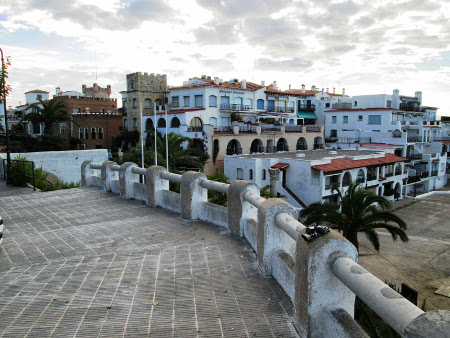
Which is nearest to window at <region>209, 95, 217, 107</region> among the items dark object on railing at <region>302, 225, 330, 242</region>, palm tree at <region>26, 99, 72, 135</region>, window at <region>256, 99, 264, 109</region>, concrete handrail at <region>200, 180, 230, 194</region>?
window at <region>256, 99, 264, 109</region>

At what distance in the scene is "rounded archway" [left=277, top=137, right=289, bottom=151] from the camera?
49.6m

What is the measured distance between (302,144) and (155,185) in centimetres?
4366

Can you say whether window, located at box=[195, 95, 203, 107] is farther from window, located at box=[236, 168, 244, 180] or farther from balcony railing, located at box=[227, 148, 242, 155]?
window, located at box=[236, 168, 244, 180]

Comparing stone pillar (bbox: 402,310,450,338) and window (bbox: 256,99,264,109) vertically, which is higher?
window (bbox: 256,99,264,109)

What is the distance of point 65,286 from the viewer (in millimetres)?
5695

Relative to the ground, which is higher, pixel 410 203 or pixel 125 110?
pixel 125 110

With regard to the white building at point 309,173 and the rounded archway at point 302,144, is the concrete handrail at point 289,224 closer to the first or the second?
the white building at point 309,173

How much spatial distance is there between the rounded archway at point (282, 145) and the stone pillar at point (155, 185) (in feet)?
129

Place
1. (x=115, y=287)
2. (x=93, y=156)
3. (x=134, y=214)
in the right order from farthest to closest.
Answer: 1. (x=93, y=156)
2. (x=134, y=214)
3. (x=115, y=287)

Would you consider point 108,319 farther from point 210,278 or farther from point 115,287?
point 210,278

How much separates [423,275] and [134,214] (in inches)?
754

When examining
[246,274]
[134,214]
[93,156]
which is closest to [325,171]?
[93,156]

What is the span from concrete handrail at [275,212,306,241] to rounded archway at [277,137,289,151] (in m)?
44.4

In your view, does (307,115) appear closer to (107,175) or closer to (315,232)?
(107,175)
